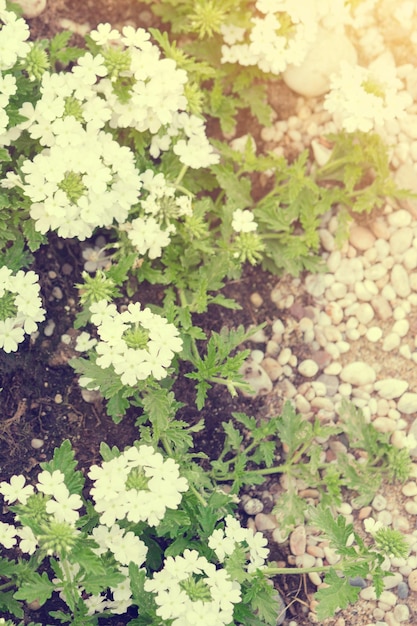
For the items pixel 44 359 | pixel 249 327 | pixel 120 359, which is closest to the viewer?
pixel 120 359

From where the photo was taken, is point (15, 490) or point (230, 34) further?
point (230, 34)

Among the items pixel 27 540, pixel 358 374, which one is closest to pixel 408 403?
pixel 358 374

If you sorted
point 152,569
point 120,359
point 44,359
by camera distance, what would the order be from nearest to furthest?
point 120,359 → point 152,569 → point 44,359

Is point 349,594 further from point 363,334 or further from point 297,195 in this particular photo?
point 297,195

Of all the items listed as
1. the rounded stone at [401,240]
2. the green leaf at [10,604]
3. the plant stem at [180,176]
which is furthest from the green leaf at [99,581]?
the rounded stone at [401,240]

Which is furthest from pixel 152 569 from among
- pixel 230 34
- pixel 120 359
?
pixel 230 34

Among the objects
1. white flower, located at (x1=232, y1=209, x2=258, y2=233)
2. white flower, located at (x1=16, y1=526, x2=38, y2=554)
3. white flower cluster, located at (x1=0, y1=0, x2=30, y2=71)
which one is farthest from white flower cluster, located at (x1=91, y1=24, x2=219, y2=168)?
white flower, located at (x1=16, y1=526, x2=38, y2=554)
